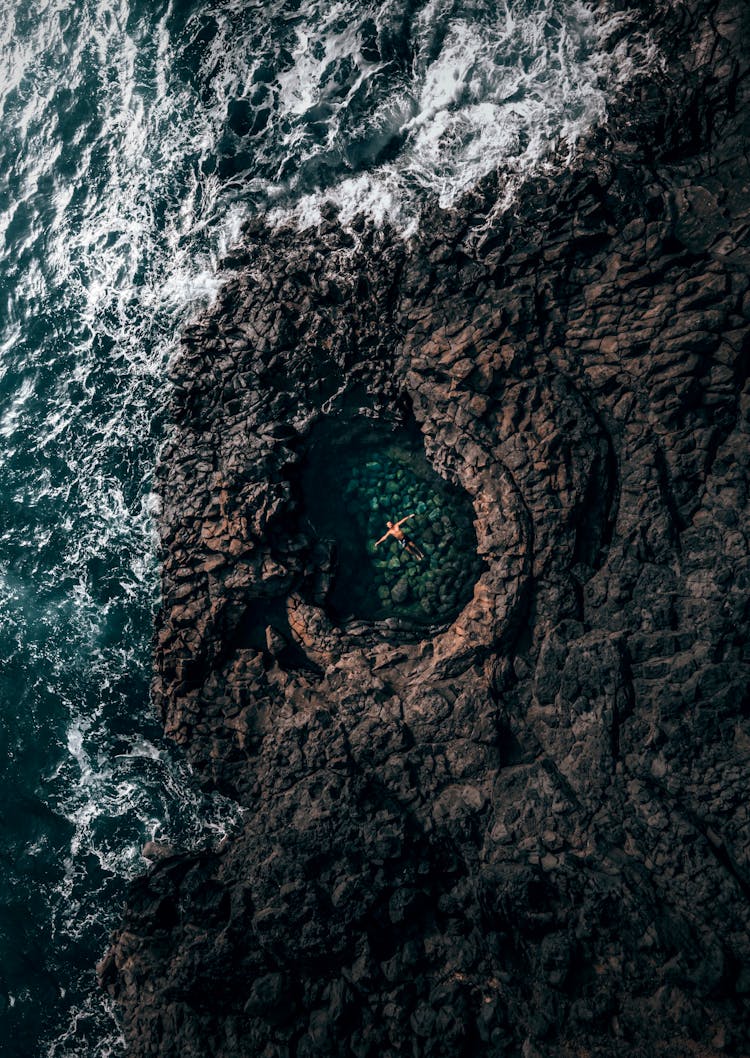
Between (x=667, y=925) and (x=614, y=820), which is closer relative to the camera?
(x=667, y=925)

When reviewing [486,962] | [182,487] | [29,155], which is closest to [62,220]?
[29,155]

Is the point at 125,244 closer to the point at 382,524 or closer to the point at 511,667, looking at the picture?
the point at 382,524

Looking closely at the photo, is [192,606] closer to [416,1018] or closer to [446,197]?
[416,1018]

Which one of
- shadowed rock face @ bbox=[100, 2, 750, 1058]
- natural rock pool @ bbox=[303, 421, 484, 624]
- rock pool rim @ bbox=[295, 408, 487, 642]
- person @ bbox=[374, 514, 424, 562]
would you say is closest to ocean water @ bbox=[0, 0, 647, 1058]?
shadowed rock face @ bbox=[100, 2, 750, 1058]

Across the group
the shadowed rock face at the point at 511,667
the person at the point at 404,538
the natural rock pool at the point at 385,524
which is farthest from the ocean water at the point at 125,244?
the person at the point at 404,538

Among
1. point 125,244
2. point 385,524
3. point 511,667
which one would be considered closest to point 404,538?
point 385,524

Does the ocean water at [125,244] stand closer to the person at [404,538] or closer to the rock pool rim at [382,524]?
the rock pool rim at [382,524]

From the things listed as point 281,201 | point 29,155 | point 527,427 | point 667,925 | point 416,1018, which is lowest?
point 416,1018
